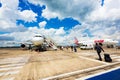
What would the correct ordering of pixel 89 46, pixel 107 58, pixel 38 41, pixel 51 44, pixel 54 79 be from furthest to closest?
1. pixel 89 46
2. pixel 51 44
3. pixel 38 41
4. pixel 107 58
5. pixel 54 79

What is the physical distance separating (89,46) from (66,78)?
4013 cm

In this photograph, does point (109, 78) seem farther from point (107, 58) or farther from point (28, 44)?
point (28, 44)

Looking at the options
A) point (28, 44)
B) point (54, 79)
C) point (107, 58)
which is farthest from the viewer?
point (28, 44)

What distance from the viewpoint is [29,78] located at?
8031 mm

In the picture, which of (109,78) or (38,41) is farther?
(38,41)

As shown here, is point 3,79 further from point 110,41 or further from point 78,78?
point 110,41

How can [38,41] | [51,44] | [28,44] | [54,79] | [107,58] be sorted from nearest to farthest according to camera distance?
[54,79]
[107,58]
[38,41]
[51,44]
[28,44]

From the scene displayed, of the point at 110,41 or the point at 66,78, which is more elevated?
the point at 110,41

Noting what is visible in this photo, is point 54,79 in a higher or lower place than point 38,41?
lower

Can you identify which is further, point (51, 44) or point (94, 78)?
point (51, 44)

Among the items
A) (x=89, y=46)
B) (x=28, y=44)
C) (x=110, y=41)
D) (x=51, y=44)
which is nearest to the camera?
(x=51, y=44)

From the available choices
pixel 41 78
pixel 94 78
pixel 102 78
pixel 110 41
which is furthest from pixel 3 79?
pixel 110 41

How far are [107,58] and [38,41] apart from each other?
22.0 m

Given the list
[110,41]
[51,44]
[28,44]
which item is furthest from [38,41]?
[110,41]
